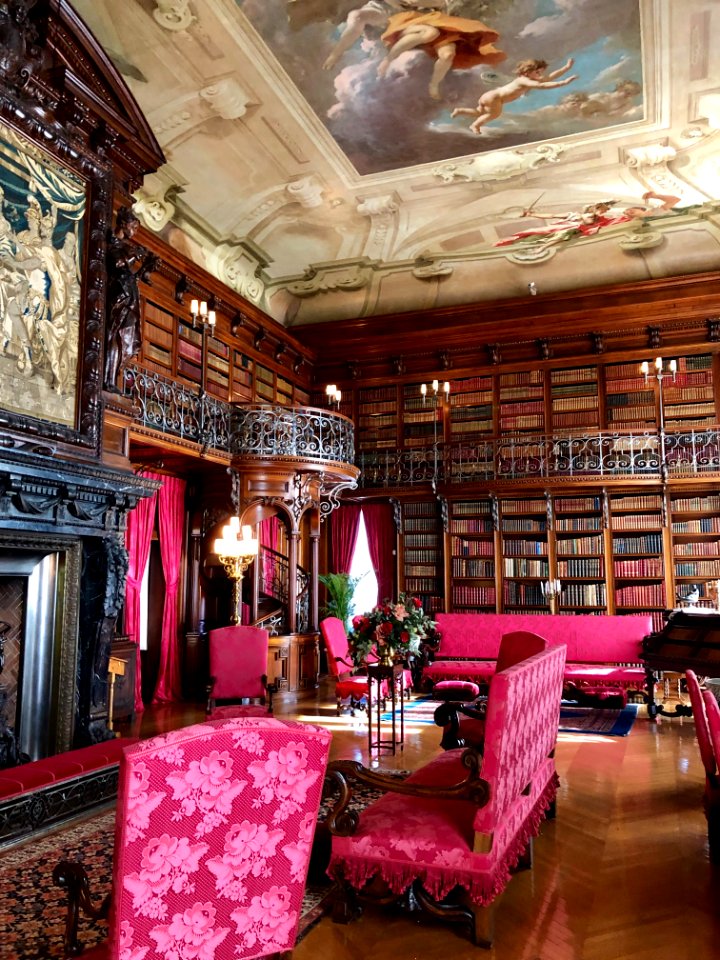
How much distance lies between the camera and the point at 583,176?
9281 mm

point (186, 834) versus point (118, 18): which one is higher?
point (118, 18)

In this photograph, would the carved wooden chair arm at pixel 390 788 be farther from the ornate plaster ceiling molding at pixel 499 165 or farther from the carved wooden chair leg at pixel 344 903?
the ornate plaster ceiling molding at pixel 499 165

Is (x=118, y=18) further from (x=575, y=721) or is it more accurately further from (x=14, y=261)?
(x=575, y=721)

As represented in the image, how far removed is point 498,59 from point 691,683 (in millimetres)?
6294

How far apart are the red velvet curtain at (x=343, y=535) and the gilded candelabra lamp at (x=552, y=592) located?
123 inches

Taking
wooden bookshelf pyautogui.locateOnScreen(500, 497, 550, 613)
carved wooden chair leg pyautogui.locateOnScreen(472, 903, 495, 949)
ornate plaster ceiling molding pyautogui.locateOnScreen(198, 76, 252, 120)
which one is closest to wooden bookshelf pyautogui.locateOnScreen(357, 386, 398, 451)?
wooden bookshelf pyautogui.locateOnScreen(500, 497, 550, 613)

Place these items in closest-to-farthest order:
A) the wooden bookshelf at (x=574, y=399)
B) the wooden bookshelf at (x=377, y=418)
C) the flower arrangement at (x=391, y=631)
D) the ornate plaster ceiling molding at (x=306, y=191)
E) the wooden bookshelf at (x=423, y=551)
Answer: the flower arrangement at (x=391, y=631) < the ornate plaster ceiling molding at (x=306, y=191) < the wooden bookshelf at (x=574, y=399) < the wooden bookshelf at (x=423, y=551) < the wooden bookshelf at (x=377, y=418)

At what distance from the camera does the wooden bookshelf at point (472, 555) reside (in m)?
10.9

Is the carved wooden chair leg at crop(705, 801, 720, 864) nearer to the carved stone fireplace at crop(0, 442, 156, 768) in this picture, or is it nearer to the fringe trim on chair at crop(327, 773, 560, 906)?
the fringe trim on chair at crop(327, 773, 560, 906)

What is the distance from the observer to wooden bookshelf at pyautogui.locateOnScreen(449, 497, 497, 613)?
1093 centimetres

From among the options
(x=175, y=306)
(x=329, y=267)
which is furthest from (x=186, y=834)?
(x=329, y=267)

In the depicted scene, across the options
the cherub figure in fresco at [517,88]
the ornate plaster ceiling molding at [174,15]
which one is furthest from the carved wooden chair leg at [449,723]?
the cherub figure in fresco at [517,88]

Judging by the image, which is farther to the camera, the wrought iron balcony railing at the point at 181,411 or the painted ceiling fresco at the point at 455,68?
the wrought iron balcony railing at the point at 181,411

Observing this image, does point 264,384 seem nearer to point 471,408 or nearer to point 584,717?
point 471,408
